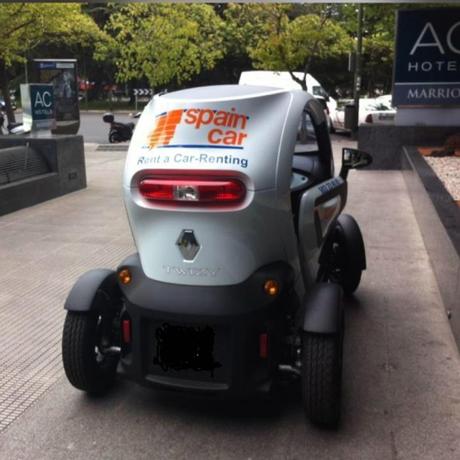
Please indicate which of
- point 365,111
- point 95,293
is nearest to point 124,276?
point 95,293

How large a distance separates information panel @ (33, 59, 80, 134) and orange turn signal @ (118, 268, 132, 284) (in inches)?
512

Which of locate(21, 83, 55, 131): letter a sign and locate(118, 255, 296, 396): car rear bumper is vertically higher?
locate(21, 83, 55, 131): letter a sign

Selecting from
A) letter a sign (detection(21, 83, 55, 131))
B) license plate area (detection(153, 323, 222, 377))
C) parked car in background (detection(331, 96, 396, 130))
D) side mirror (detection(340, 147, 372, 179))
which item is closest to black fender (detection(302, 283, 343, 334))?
license plate area (detection(153, 323, 222, 377))

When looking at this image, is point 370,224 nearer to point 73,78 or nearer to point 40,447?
point 40,447

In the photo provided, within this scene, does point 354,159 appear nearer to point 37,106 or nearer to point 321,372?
point 321,372

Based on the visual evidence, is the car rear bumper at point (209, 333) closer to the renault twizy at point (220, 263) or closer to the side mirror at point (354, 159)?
the renault twizy at point (220, 263)

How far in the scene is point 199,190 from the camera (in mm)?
3066

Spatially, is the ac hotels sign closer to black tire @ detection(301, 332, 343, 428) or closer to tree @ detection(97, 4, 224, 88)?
black tire @ detection(301, 332, 343, 428)

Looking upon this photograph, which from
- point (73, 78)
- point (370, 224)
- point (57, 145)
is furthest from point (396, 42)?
point (73, 78)

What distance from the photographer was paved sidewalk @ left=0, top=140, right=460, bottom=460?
10.5ft

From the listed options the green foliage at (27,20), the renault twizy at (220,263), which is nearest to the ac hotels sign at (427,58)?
the green foliage at (27,20)

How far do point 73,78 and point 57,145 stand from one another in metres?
6.89

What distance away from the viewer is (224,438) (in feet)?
10.7

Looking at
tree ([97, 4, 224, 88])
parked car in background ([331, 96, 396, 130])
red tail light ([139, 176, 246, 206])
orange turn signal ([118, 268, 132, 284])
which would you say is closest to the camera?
red tail light ([139, 176, 246, 206])
